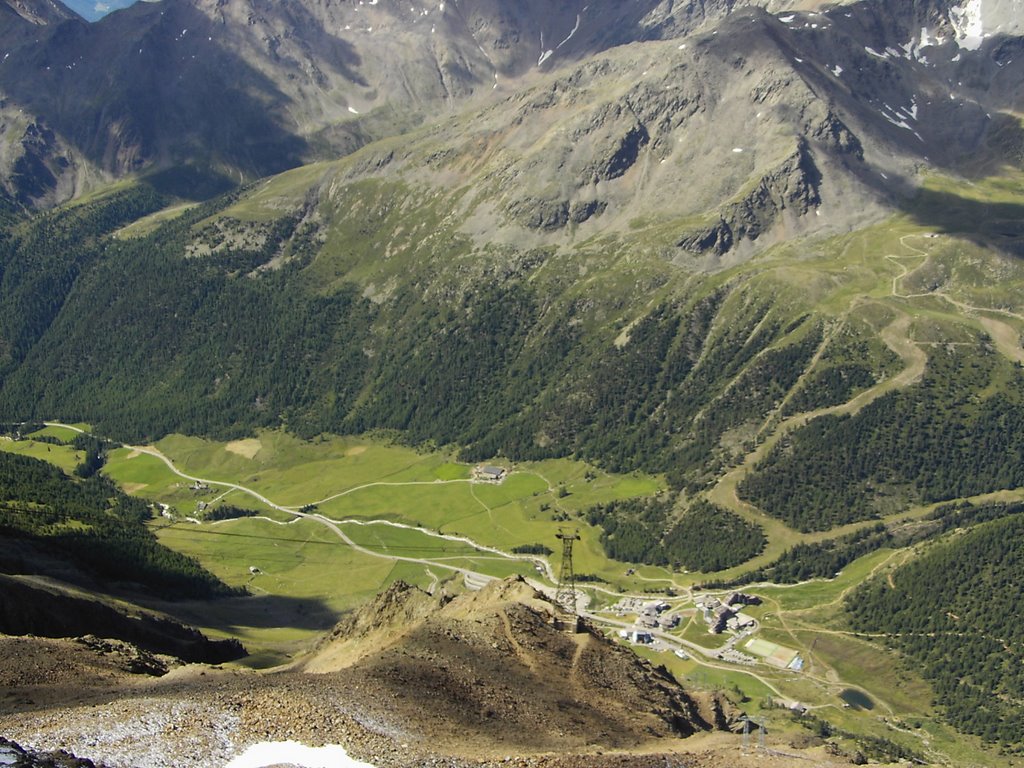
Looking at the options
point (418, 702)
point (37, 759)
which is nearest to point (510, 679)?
point (418, 702)

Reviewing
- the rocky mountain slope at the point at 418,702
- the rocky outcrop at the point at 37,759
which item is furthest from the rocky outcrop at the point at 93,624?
the rocky outcrop at the point at 37,759

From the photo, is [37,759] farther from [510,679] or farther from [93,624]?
[93,624]

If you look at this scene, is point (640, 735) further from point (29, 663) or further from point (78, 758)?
point (29, 663)

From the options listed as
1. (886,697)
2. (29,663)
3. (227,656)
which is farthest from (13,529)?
(886,697)

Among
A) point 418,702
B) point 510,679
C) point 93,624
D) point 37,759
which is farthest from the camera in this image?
point 93,624

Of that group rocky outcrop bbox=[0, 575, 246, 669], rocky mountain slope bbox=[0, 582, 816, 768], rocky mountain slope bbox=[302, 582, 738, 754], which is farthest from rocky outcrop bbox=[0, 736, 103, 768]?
rocky outcrop bbox=[0, 575, 246, 669]

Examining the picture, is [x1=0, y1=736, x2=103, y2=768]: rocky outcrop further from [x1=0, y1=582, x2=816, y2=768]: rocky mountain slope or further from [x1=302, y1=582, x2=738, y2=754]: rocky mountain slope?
[x1=302, y1=582, x2=738, y2=754]: rocky mountain slope

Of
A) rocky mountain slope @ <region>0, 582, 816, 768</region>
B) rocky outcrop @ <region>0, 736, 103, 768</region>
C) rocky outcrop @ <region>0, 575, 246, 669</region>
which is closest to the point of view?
rocky outcrop @ <region>0, 736, 103, 768</region>

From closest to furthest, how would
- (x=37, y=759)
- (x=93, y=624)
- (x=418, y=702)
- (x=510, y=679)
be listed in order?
1. (x=37, y=759)
2. (x=418, y=702)
3. (x=510, y=679)
4. (x=93, y=624)

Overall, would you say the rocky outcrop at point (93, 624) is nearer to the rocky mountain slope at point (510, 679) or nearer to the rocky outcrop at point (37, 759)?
the rocky mountain slope at point (510, 679)

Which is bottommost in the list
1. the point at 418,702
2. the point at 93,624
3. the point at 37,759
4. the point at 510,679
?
the point at 93,624

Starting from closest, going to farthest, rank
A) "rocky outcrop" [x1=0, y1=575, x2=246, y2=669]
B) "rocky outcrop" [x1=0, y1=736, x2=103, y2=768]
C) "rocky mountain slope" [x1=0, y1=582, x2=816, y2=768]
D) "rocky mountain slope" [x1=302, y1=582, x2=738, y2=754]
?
"rocky outcrop" [x1=0, y1=736, x2=103, y2=768]
"rocky mountain slope" [x1=0, y1=582, x2=816, y2=768]
"rocky mountain slope" [x1=302, y1=582, x2=738, y2=754]
"rocky outcrop" [x1=0, y1=575, x2=246, y2=669]
